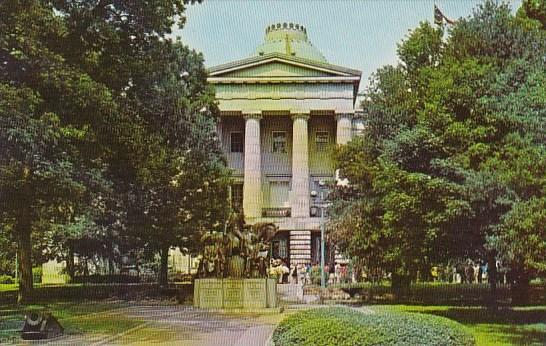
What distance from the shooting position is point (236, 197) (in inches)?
463

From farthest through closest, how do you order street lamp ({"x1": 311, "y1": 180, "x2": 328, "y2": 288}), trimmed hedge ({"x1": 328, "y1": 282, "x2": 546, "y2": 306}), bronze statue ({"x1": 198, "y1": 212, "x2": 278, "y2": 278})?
bronze statue ({"x1": 198, "y1": 212, "x2": 278, "y2": 278}), street lamp ({"x1": 311, "y1": 180, "x2": 328, "y2": 288}), trimmed hedge ({"x1": 328, "y1": 282, "x2": 546, "y2": 306})

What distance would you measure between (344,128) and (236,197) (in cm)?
186

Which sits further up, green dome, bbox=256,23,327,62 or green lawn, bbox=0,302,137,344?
green dome, bbox=256,23,327,62

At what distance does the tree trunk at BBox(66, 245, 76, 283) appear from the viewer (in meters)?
12.5

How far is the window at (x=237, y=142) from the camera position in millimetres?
10677

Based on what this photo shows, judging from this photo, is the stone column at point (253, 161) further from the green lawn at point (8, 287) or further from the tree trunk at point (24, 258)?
the green lawn at point (8, 287)

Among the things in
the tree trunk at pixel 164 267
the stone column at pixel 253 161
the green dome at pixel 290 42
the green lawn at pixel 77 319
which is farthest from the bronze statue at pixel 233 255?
the green dome at pixel 290 42

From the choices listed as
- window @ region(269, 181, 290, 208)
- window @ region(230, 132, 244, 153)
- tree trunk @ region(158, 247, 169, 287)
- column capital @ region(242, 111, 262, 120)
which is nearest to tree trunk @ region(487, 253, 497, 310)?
window @ region(269, 181, 290, 208)

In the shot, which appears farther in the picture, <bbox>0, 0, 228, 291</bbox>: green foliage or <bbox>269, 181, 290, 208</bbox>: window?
<bbox>269, 181, 290, 208</bbox>: window

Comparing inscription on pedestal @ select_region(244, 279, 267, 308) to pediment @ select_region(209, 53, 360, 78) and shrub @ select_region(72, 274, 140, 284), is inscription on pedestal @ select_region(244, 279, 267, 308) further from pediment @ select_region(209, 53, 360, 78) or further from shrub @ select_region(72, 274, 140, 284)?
pediment @ select_region(209, 53, 360, 78)

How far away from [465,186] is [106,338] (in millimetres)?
4090

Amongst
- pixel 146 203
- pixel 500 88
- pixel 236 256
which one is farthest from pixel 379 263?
pixel 500 88

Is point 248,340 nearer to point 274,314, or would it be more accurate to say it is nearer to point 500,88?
point 274,314

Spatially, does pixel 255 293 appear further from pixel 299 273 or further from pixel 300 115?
pixel 300 115
